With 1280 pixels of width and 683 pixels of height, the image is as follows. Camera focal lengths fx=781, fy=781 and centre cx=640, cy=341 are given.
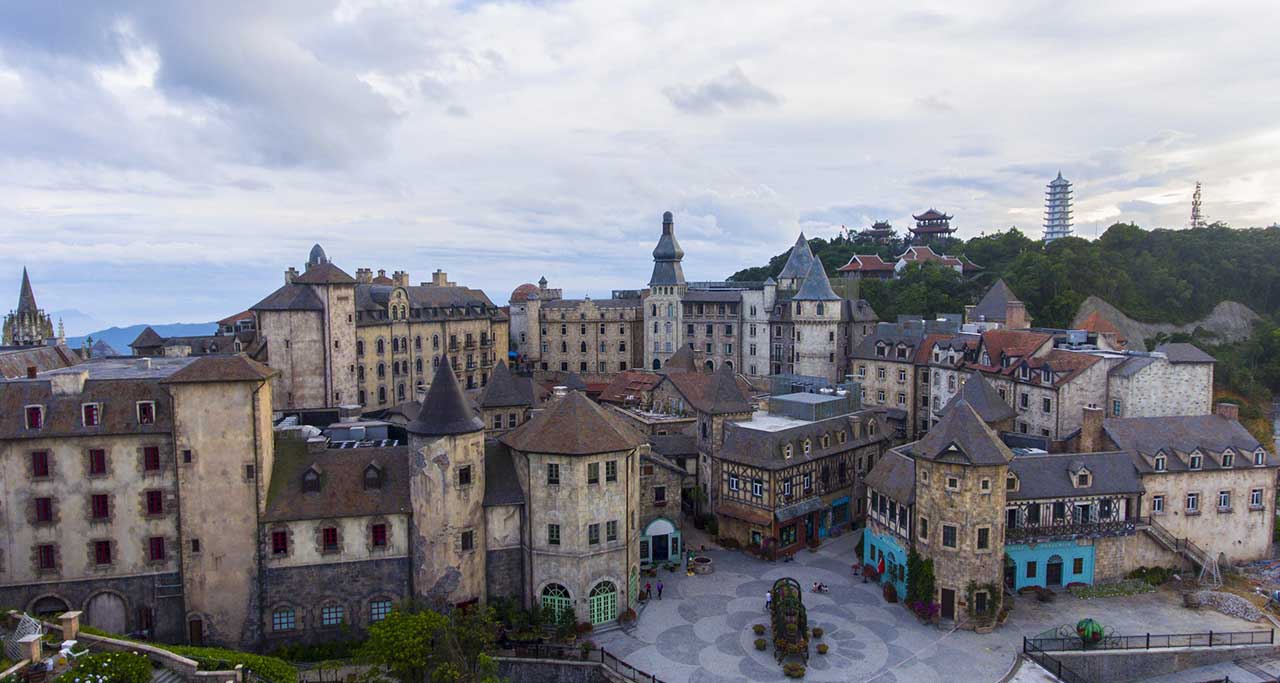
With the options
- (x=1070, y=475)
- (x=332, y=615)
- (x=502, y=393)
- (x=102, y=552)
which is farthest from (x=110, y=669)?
(x=1070, y=475)

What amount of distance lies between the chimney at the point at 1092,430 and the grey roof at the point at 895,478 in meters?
12.7

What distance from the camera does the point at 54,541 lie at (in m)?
38.0

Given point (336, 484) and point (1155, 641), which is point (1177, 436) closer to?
point (1155, 641)

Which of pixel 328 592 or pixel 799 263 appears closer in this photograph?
pixel 328 592

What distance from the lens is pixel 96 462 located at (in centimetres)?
3828

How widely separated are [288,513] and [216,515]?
11.1 ft

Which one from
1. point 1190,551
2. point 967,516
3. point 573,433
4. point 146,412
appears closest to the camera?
point 146,412

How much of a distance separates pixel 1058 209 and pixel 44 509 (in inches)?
6619

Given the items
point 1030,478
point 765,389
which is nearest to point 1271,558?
point 1030,478

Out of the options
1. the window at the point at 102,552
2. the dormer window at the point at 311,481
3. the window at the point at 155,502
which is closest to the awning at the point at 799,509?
the dormer window at the point at 311,481

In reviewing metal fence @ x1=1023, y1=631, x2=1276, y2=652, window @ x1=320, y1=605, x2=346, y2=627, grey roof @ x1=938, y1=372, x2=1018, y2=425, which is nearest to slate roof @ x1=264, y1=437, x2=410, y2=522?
window @ x1=320, y1=605, x2=346, y2=627

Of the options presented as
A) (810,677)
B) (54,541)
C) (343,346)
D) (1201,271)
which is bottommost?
(810,677)

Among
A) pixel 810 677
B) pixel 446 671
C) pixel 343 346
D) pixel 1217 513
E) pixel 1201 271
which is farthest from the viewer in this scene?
pixel 1201 271

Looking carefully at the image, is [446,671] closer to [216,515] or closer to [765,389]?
[216,515]
